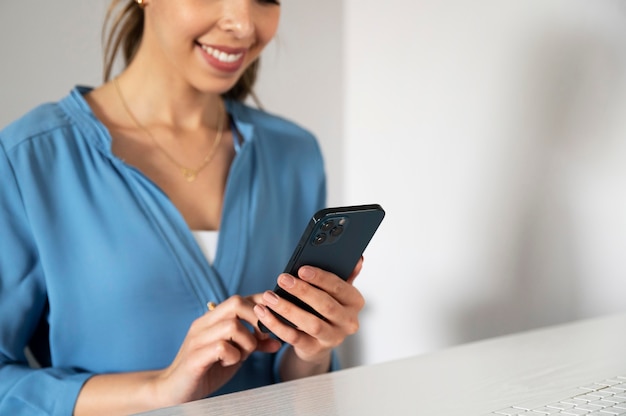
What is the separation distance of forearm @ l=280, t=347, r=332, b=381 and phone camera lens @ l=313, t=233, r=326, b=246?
1.09 feet

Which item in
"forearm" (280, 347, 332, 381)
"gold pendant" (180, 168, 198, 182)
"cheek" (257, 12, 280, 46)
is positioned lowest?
"forearm" (280, 347, 332, 381)

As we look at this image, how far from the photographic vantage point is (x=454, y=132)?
1504 mm

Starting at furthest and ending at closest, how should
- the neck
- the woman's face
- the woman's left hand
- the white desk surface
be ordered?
1. the neck
2. the woman's face
3. the woman's left hand
4. the white desk surface

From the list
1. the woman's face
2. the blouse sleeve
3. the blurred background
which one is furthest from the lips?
the blurred background

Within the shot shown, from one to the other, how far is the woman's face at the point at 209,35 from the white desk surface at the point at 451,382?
45 centimetres

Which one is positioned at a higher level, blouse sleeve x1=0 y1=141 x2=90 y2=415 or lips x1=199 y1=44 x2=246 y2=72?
lips x1=199 y1=44 x2=246 y2=72

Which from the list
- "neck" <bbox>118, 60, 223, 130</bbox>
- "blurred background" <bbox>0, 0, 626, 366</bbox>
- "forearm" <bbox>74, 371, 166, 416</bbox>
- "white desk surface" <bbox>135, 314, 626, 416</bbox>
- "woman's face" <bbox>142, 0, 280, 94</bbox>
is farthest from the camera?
"blurred background" <bbox>0, 0, 626, 366</bbox>

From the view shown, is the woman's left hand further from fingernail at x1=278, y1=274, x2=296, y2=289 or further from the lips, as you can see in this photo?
the lips

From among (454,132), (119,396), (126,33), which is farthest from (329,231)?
(454,132)

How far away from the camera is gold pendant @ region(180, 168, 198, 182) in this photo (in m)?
1.07

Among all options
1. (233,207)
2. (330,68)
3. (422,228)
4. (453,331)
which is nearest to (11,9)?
(233,207)

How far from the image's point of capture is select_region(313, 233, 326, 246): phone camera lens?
66cm

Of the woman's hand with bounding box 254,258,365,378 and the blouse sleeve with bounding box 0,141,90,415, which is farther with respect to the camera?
the blouse sleeve with bounding box 0,141,90,415

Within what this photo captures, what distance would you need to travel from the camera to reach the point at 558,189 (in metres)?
1.33
